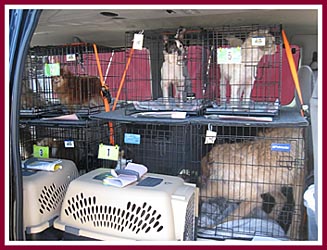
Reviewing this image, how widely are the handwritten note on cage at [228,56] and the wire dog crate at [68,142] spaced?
0.89 metres

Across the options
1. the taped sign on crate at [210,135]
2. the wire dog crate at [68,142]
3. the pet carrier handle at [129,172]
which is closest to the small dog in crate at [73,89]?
the wire dog crate at [68,142]


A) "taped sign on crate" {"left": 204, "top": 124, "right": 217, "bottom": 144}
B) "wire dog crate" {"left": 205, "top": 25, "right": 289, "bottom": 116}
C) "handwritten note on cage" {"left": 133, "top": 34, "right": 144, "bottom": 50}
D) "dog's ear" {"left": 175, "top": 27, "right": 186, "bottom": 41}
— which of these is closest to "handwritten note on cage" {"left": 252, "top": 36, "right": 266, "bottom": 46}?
"wire dog crate" {"left": 205, "top": 25, "right": 289, "bottom": 116}

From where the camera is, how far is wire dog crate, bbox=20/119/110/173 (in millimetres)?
2225

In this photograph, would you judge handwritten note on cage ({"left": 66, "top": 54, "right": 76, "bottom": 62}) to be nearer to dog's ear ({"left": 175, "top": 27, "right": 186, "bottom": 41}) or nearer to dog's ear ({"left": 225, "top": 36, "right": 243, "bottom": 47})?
dog's ear ({"left": 175, "top": 27, "right": 186, "bottom": 41})

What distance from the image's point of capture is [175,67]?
2098 millimetres

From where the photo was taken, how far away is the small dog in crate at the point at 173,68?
201cm

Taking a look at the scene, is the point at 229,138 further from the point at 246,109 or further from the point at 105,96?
the point at 105,96

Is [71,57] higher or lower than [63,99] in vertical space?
higher

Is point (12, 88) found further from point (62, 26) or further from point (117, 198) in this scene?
point (62, 26)

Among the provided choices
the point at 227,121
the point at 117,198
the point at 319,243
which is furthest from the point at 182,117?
the point at 319,243

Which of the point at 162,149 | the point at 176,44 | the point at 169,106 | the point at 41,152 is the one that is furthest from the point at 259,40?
the point at 41,152

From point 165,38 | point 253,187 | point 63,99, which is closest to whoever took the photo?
point 253,187

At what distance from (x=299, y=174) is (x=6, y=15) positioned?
1.65 m

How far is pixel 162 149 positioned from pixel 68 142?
0.61 meters
